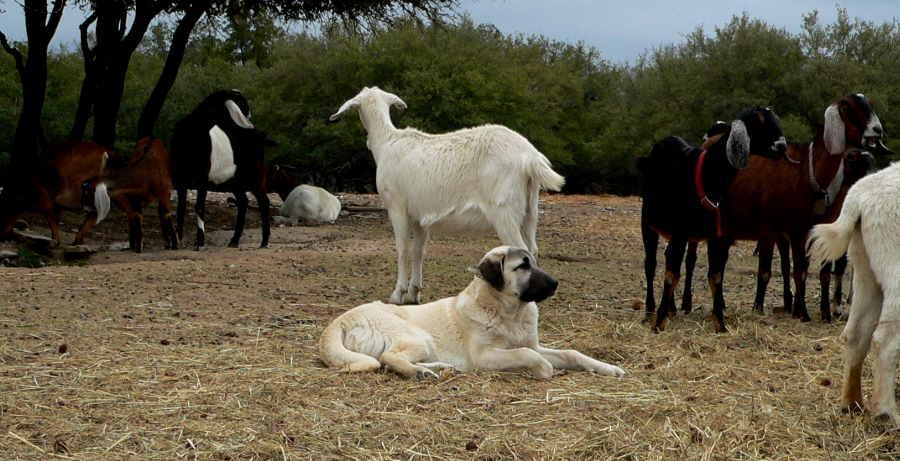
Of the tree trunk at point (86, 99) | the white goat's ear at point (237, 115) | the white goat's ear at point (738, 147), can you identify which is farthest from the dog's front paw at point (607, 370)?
the tree trunk at point (86, 99)

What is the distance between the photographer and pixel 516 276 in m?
5.91

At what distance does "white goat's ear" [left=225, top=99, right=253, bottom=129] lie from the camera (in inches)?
506

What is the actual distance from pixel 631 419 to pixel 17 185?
394 inches

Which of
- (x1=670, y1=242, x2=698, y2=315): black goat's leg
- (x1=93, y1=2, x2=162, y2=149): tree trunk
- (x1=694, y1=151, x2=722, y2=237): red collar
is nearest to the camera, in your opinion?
(x1=694, y1=151, x2=722, y2=237): red collar

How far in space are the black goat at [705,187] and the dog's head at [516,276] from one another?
172 centimetres

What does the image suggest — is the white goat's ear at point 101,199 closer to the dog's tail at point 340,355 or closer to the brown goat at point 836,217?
the dog's tail at point 340,355

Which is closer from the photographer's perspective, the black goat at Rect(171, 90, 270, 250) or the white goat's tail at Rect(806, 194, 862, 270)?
the white goat's tail at Rect(806, 194, 862, 270)

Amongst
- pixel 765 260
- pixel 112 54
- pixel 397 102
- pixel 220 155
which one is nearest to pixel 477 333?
pixel 765 260

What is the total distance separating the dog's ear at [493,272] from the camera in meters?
5.93

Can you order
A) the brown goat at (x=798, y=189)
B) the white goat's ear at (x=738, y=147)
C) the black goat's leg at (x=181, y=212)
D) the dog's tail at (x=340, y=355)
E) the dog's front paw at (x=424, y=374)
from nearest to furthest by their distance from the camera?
1. the dog's front paw at (x=424, y=374)
2. the dog's tail at (x=340, y=355)
3. the white goat's ear at (x=738, y=147)
4. the brown goat at (x=798, y=189)
5. the black goat's leg at (x=181, y=212)

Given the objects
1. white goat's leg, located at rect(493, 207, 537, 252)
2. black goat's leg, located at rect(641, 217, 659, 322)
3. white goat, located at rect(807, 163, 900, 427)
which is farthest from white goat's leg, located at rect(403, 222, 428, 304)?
white goat, located at rect(807, 163, 900, 427)

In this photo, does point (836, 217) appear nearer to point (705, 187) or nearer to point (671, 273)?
point (705, 187)

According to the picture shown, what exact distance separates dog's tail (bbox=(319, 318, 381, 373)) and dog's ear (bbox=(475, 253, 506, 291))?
2.86ft

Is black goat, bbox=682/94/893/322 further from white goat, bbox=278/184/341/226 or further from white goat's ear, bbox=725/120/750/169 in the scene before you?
white goat, bbox=278/184/341/226
